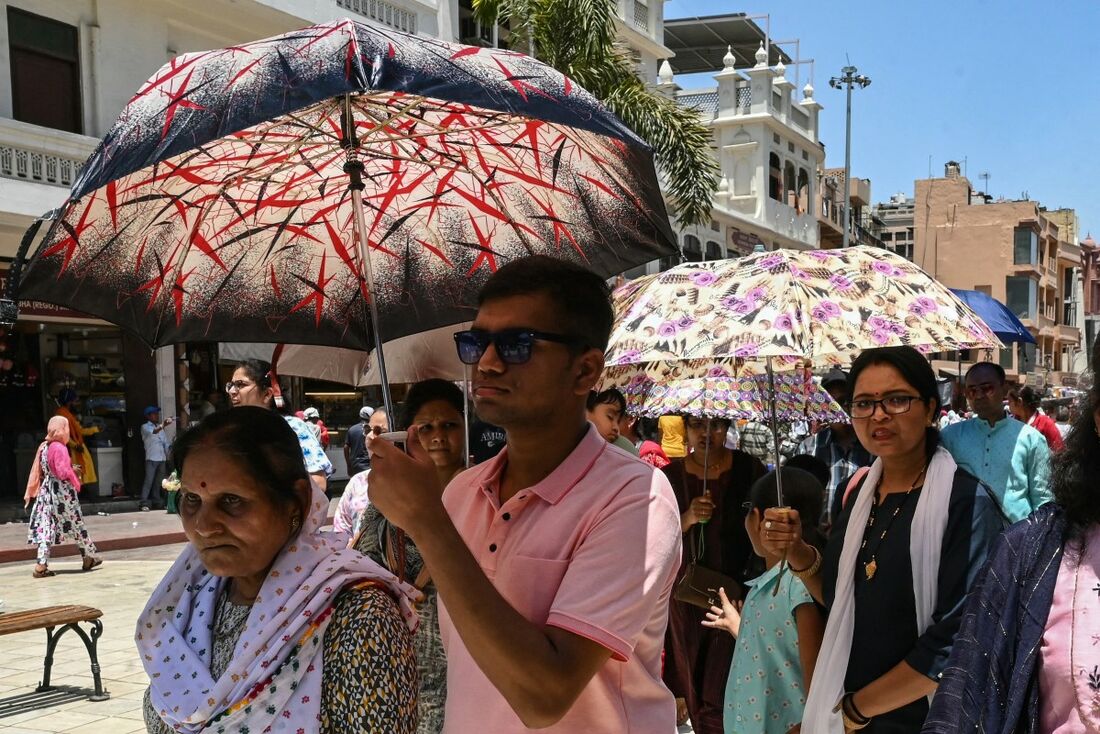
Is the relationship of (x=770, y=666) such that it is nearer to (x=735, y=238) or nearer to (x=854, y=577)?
(x=854, y=577)

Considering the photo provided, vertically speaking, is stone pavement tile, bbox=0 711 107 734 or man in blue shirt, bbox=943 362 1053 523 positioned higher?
man in blue shirt, bbox=943 362 1053 523

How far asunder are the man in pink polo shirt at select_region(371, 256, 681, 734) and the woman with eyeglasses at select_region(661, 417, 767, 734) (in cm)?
352

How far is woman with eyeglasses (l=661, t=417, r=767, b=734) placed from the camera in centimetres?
546

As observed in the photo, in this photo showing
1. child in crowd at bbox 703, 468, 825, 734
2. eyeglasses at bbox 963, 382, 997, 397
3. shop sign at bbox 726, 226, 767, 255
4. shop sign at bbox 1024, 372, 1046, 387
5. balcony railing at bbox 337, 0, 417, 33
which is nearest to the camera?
child in crowd at bbox 703, 468, 825, 734

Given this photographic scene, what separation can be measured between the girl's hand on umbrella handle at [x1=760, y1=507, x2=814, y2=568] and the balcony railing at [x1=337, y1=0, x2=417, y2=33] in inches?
692

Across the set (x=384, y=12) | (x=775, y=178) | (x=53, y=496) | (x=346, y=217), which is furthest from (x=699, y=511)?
(x=775, y=178)

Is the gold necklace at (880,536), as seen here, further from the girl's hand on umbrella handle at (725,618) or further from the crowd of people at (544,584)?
the girl's hand on umbrella handle at (725,618)

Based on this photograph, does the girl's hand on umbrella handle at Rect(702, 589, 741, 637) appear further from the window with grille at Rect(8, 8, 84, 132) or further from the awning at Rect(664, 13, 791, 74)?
the awning at Rect(664, 13, 791, 74)

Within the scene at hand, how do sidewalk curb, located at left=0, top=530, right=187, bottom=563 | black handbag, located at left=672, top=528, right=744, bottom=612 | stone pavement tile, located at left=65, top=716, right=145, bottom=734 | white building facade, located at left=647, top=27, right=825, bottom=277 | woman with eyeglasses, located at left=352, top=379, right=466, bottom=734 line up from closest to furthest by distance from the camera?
woman with eyeglasses, located at left=352, top=379, right=466, bottom=734
black handbag, located at left=672, top=528, right=744, bottom=612
stone pavement tile, located at left=65, top=716, right=145, bottom=734
sidewalk curb, located at left=0, top=530, right=187, bottom=563
white building facade, located at left=647, top=27, right=825, bottom=277

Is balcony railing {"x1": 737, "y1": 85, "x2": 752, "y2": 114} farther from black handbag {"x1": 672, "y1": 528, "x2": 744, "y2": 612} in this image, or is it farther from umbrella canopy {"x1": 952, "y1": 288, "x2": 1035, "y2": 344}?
black handbag {"x1": 672, "y1": 528, "x2": 744, "y2": 612}

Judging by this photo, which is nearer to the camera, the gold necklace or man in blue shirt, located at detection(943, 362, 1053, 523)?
the gold necklace

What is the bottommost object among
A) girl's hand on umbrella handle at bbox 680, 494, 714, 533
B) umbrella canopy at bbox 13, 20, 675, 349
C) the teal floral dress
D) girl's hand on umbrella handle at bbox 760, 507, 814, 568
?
the teal floral dress

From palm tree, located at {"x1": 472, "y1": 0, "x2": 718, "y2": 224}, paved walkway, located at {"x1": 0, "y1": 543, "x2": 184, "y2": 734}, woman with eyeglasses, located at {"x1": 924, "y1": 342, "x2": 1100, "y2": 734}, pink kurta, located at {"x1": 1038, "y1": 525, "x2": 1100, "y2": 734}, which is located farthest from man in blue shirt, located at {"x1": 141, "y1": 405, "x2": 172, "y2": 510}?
pink kurta, located at {"x1": 1038, "y1": 525, "x2": 1100, "y2": 734}

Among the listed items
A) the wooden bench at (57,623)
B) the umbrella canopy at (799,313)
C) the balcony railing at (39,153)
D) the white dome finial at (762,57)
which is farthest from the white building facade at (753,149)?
the umbrella canopy at (799,313)
